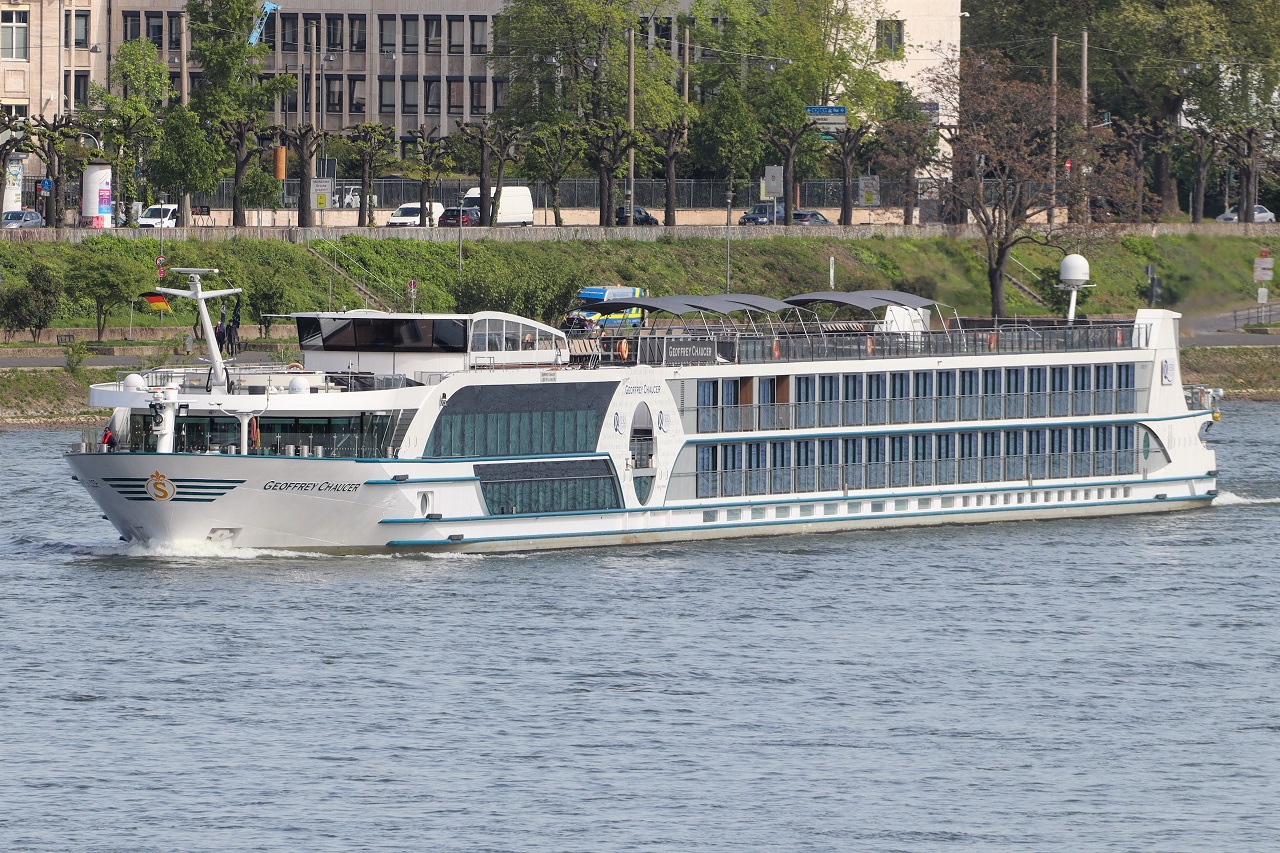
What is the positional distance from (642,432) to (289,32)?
101 metres

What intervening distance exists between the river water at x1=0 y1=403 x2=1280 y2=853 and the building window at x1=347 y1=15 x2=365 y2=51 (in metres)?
97.7

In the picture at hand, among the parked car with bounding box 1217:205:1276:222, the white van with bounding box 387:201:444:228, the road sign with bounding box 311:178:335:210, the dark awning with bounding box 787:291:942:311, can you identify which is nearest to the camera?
the dark awning with bounding box 787:291:942:311

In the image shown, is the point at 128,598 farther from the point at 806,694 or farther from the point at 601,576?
the point at 806,694

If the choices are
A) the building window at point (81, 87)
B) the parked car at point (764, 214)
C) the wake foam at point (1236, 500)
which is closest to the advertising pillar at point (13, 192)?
the building window at point (81, 87)

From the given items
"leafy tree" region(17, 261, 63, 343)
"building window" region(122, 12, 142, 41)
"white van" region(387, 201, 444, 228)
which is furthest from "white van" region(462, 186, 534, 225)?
"building window" region(122, 12, 142, 41)

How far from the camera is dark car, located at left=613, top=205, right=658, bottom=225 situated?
123000 mm

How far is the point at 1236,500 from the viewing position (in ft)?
231

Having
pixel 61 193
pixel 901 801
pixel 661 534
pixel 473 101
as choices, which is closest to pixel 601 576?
pixel 661 534

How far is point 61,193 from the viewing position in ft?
336

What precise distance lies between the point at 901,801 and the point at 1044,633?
1359cm

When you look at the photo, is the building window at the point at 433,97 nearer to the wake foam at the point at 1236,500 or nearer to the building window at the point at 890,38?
the building window at the point at 890,38

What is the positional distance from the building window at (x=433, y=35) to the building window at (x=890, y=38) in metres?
29.9

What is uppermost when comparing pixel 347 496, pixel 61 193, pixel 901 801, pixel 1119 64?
pixel 1119 64

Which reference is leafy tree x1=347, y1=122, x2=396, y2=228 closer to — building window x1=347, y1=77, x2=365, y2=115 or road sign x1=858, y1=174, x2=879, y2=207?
road sign x1=858, y1=174, x2=879, y2=207
